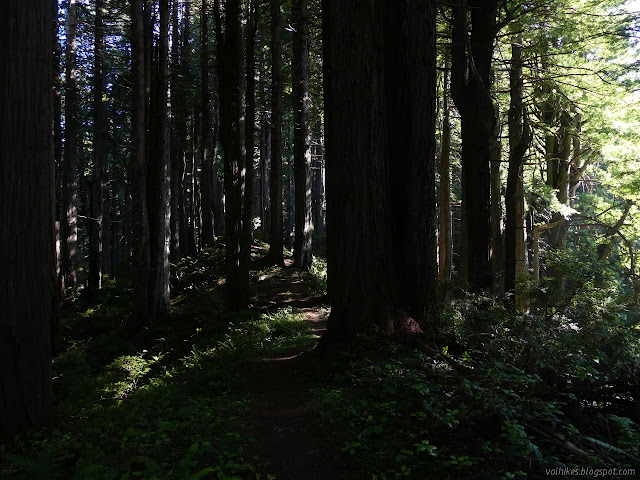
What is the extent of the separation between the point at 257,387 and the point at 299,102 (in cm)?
1186

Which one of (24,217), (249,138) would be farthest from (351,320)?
(249,138)

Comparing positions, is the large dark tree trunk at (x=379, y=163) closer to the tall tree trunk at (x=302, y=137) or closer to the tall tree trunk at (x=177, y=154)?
the tall tree trunk at (x=302, y=137)

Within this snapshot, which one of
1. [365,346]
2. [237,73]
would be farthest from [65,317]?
[365,346]

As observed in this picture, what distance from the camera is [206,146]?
2083 cm

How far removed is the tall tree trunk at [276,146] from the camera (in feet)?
55.0

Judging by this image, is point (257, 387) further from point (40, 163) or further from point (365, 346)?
point (40, 163)

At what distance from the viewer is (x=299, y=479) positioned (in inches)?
142

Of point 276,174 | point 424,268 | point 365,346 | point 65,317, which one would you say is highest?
point 276,174

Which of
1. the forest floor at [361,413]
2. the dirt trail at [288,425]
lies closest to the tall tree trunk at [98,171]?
the forest floor at [361,413]

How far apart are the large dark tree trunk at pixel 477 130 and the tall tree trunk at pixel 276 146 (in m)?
8.01

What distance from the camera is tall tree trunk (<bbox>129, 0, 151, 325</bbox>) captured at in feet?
40.2

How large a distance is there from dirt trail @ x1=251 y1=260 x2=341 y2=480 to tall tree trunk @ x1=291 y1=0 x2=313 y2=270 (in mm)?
9412

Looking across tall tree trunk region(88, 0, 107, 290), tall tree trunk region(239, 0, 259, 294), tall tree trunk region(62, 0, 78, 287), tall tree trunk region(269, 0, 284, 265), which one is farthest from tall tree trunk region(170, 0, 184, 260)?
tall tree trunk region(239, 0, 259, 294)

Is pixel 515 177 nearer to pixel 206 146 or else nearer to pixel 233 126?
pixel 233 126
